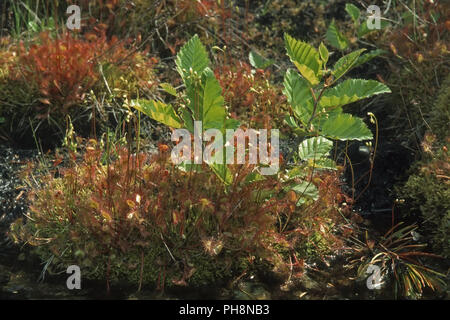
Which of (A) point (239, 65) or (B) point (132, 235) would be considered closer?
(B) point (132, 235)

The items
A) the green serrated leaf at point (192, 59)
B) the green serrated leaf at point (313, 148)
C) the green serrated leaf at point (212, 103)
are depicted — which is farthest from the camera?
the green serrated leaf at point (313, 148)

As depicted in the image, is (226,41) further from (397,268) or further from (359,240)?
(397,268)

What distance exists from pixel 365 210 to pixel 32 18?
3.28m

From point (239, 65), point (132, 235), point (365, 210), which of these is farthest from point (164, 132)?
point (365, 210)

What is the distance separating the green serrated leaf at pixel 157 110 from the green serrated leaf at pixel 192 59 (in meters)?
0.20

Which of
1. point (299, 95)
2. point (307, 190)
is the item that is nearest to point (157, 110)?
point (299, 95)

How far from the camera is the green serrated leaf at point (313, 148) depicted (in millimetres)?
Result: 3020

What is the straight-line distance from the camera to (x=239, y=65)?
4.37 metres

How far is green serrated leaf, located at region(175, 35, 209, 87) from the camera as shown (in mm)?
2896

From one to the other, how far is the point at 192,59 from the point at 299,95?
0.62 metres

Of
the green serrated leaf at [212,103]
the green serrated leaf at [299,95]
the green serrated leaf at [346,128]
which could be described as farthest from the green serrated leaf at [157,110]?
the green serrated leaf at [346,128]

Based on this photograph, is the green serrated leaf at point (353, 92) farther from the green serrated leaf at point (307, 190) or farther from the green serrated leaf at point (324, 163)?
the green serrated leaf at point (307, 190)

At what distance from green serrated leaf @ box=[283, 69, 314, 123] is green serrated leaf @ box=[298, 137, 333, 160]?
16 cm

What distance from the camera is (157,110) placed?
2818 mm
